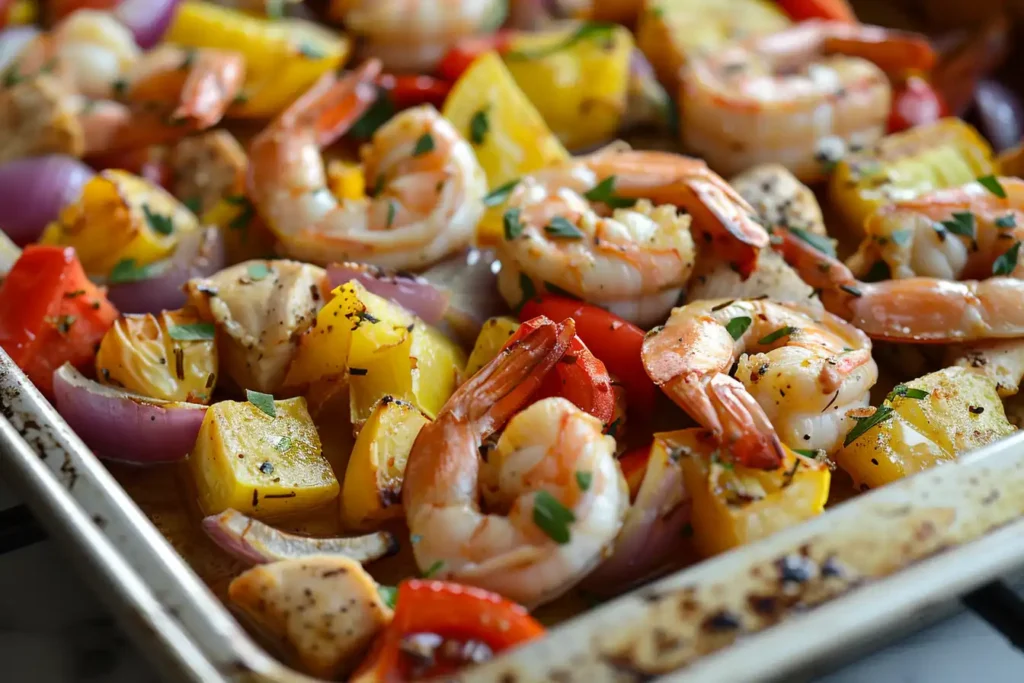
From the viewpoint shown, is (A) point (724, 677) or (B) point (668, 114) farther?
(B) point (668, 114)

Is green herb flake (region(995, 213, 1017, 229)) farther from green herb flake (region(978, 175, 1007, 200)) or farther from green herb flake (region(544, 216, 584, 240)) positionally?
green herb flake (region(544, 216, 584, 240))

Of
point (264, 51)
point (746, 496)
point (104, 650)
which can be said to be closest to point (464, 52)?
point (264, 51)

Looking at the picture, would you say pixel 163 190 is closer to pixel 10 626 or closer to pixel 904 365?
pixel 10 626

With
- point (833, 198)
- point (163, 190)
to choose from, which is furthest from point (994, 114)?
point (163, 190)

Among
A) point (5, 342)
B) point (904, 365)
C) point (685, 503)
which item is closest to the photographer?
point (685, 503)

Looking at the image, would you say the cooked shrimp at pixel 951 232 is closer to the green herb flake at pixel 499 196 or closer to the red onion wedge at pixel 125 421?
the green herb flake at pixel 499 196

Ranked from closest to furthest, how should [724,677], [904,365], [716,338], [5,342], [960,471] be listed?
[724,677], [960,471], [716,338], [5,342], [904,365]
